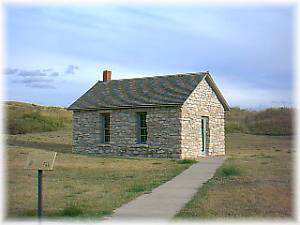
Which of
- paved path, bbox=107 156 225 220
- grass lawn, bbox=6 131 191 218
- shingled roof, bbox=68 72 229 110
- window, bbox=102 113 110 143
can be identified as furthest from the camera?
window, bbox=102 113 110 143

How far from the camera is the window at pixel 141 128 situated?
24.2 metres

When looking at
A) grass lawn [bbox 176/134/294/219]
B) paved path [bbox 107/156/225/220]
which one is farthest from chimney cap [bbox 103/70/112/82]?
paved path [bbox 107/156/225/220]

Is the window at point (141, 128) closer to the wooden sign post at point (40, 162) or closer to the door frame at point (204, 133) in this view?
the door frame at point (204, 133)

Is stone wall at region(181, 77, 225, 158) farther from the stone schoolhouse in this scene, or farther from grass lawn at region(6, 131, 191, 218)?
grass lawn at region(6, 131, 191, 218)

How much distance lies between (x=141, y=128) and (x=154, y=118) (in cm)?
120

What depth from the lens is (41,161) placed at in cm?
837

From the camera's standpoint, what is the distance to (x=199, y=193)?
1160cm

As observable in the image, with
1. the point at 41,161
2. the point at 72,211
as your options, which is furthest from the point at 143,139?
the point at 41,161

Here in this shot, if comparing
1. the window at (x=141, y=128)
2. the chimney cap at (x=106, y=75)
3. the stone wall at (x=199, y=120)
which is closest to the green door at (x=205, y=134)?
the stone wall at (x=199, y=120)

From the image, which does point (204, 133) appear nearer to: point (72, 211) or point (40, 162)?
point (72, 211)

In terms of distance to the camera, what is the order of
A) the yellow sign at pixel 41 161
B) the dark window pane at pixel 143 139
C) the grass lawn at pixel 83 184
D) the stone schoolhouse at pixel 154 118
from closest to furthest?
the yellow sign at pixel 41 161 < the grass lawn at pixel 83 184 < the stone schoolhouse at pixel 154 118 < the dark window pane at pixel 143 139

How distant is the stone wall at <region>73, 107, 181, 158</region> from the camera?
22.9 m

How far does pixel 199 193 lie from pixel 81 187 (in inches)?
140

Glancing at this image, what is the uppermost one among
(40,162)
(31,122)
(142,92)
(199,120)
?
(142,92)
